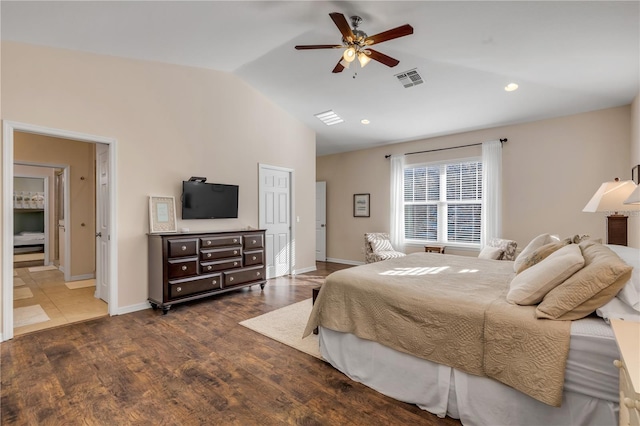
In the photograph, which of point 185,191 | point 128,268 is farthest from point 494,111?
point 128,268

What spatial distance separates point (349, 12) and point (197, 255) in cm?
328

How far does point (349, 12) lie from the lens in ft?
9.59

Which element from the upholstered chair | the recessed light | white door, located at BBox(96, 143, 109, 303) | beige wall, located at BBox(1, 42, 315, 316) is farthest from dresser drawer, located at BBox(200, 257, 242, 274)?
the recessed light

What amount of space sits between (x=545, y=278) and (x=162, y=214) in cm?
409

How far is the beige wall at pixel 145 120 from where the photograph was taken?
315 centimetres

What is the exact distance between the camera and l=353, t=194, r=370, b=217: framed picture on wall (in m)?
6.81

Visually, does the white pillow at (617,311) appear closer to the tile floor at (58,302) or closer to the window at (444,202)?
the window at (444,202)

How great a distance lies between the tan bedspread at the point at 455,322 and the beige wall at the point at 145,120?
2.79 metres

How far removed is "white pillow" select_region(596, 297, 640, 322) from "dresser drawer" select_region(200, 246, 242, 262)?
386 centimetres

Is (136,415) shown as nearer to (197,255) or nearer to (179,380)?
(179,380)

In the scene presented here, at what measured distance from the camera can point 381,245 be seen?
229 inches

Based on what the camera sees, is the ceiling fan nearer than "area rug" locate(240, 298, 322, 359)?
Yes

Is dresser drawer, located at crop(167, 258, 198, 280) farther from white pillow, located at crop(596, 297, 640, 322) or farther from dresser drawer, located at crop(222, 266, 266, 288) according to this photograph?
white pillow, located at crop(596, 297, 640, 322)

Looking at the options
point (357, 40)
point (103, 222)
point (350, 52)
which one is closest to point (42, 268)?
point (103, 222)
